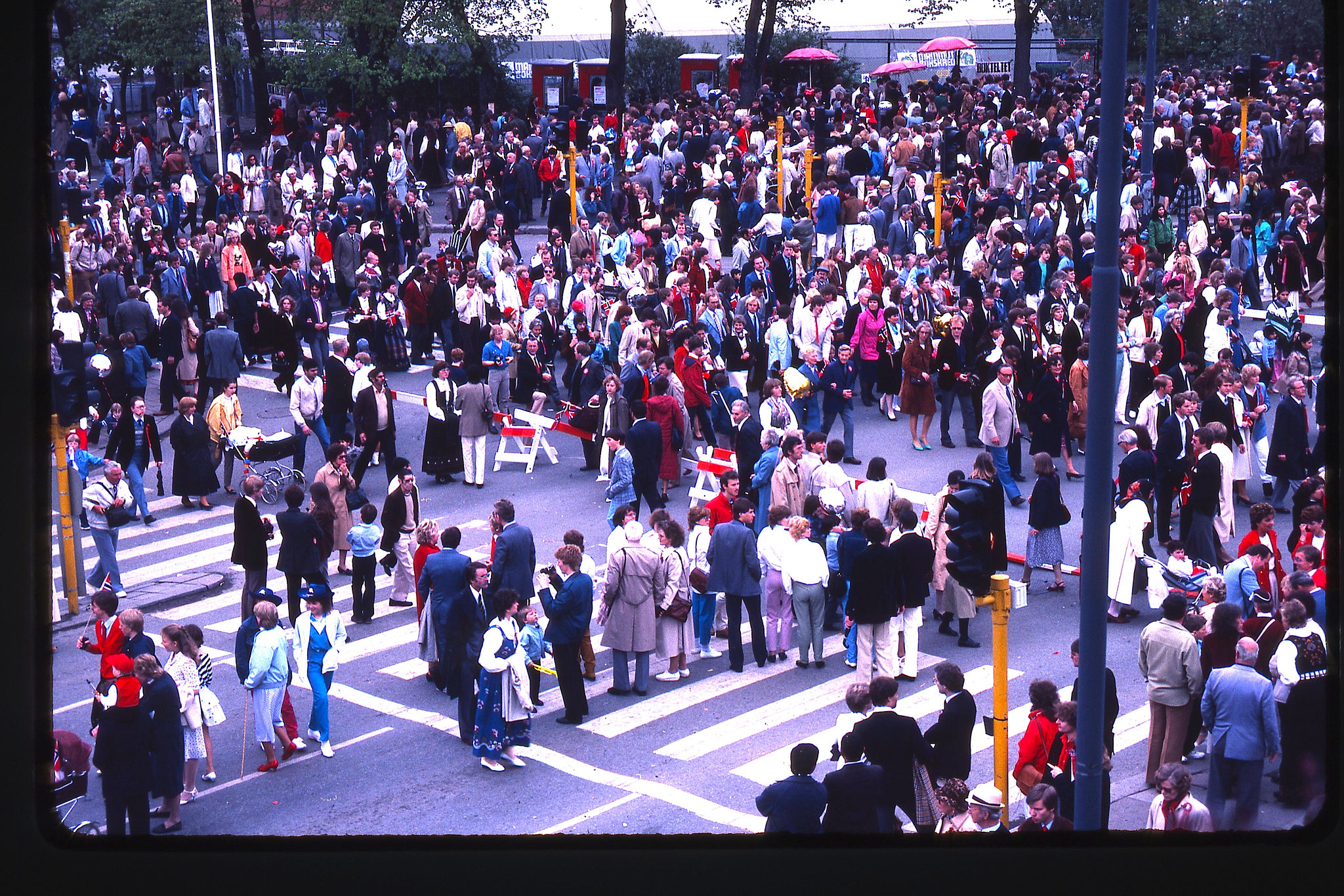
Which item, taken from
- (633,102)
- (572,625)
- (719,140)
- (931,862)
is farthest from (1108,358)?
(633,102)

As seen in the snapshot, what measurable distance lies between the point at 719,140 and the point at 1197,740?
69.6 feet

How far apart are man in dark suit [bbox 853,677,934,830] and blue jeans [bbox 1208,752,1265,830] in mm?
1751

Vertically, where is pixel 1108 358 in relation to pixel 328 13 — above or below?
below

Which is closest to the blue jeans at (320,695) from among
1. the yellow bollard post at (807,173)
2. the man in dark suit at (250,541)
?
the man in dark suit at (250,541)

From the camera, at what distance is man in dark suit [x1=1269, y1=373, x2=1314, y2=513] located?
1384 centimetres

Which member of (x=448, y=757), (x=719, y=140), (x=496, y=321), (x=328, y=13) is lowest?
(x=448, y=757)

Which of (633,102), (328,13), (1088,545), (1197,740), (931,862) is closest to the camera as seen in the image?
(931,862)

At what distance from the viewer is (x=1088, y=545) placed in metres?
6.38

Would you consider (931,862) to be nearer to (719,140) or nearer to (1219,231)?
(1219,231)

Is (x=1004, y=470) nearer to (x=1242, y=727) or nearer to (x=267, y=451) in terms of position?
(x=1242, y=727)

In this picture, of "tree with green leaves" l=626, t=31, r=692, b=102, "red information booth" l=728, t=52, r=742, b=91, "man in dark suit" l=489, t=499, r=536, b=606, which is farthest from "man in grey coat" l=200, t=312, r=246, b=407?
"tree with green leaves" l=626, t=31, r=692, b=102

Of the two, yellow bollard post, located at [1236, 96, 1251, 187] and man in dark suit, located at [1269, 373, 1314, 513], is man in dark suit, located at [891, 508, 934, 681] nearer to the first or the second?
man in dark suit, located at [1269, 373, 1314, 513]

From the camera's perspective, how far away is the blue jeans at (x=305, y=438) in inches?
636

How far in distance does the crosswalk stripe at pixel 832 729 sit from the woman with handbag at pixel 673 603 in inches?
55.4
